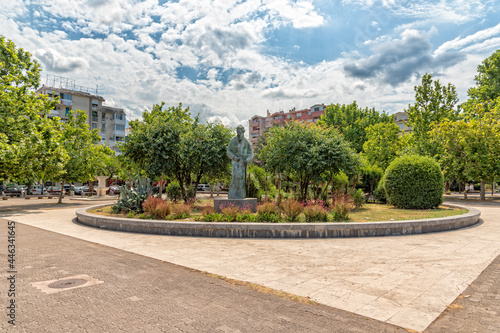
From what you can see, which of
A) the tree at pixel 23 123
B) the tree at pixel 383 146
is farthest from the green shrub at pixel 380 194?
the tree at pixel 23 123

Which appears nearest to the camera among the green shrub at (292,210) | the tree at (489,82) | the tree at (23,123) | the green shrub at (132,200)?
the green shrub at (292,210)

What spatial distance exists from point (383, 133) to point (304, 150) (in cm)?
2633

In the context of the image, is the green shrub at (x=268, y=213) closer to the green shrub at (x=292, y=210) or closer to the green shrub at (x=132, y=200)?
the green shrub at (x=292, y=210)

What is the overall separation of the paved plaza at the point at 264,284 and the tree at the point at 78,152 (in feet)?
64.2

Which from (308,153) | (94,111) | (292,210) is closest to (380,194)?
(308,153)

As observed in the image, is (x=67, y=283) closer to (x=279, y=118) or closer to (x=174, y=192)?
(x=174, y=192)

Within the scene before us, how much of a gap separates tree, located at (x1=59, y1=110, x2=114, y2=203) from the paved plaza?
19.6 meters

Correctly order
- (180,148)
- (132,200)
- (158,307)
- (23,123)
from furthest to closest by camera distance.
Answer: (23,123), (180,148), (132,200), (158,307)

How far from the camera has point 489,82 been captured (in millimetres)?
35406

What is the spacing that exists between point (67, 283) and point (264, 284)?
10.2 feet

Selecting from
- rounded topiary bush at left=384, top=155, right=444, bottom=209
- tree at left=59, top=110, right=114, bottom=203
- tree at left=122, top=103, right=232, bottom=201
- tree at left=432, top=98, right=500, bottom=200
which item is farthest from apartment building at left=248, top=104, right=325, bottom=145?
rounded topiary bush at left=384, top=155, right=444, bottom=209

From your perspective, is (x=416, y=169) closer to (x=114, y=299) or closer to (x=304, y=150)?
(x=304, y=150)

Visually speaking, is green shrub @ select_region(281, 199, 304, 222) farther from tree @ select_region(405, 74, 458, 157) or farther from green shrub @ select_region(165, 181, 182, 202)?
tree @ select_region(405, 74, 458, 157)

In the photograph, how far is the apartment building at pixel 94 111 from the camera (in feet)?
194
